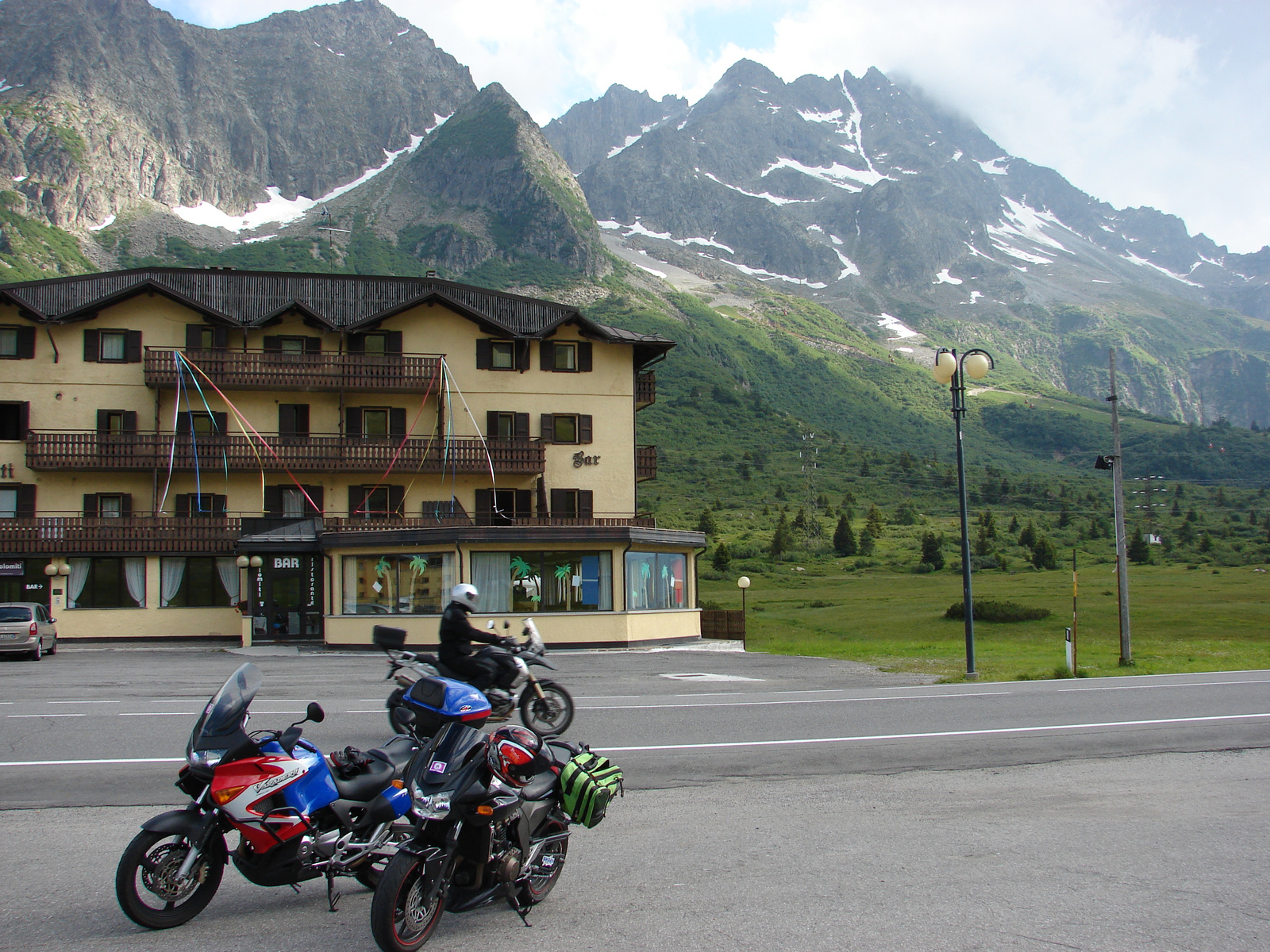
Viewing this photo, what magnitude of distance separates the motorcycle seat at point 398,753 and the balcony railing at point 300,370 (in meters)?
36.4

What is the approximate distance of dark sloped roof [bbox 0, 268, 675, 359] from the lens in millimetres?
40750

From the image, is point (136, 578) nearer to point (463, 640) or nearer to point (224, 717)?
point (463, 640)

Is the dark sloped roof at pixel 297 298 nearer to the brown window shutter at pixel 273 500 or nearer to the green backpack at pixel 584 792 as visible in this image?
the brown window shutter at pixel 273 500

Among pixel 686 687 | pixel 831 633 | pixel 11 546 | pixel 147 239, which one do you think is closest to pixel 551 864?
pixel 686 687

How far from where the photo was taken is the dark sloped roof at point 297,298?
40750 millimetres

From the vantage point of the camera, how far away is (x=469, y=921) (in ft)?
19.3

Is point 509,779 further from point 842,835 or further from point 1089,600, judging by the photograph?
point 1089,600

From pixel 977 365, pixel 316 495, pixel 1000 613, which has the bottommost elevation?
pixel 1000 613

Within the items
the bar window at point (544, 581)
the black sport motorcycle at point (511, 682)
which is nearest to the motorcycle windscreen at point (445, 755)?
the black sport motorcycle at point (511, 682)

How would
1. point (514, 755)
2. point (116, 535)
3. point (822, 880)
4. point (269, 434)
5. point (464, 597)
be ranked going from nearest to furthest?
point (514, 755) → point (822, 880) → point (464, 597) → point (116, 535) → point (269, 434)

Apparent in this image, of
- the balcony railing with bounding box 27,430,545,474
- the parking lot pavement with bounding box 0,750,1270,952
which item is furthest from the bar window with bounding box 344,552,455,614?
the parking lot pavement with bounding box 0,750,1270,952

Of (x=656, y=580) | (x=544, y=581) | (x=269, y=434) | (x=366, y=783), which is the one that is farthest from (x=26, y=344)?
(x=366, y=783)

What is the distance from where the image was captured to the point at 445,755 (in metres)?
5.86

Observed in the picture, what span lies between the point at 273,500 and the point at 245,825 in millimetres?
37968
